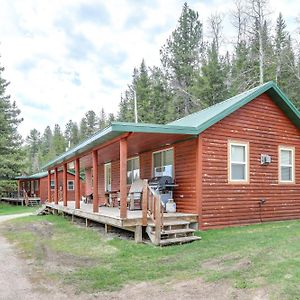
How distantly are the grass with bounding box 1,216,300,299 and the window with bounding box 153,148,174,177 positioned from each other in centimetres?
276

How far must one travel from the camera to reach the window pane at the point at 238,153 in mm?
10977

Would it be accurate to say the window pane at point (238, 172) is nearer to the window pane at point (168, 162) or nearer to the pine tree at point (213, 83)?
the window pane at point (168, 162)

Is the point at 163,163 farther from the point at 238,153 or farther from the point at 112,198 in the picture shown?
the point at 112,198

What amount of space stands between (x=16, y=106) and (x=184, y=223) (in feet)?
93.7

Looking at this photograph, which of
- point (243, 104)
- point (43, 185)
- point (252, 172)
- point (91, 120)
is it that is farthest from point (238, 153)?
point (91, 120)

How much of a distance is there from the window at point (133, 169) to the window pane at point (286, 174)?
5.44 meters

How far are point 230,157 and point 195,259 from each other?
474 centimetres

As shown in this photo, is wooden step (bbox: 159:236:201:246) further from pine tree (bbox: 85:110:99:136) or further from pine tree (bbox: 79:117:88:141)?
pine tree (bbox: 85:110:99:136)

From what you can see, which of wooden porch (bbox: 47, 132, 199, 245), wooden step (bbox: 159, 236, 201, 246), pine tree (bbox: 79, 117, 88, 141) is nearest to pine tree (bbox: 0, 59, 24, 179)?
wooden porch (bbox: 47, 132, 199, 245)

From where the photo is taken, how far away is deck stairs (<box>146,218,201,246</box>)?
827 cm

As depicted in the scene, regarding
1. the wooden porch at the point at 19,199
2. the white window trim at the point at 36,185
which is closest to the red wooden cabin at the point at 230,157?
the wooden porch at the point at 19,199

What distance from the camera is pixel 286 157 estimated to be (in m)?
12.2

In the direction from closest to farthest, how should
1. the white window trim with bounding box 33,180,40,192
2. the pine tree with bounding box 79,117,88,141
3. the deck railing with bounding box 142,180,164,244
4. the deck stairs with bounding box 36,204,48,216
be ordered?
1. the deck railing with bounding box 142,180,164,244
2. the deck stairs with bounding box 36,204,48,216
3. the white window trim with bounding box 33,180,40,192
4. the pine tree with bounding box 79,117,88,141

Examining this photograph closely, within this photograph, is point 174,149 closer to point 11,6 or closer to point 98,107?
point 11,6
